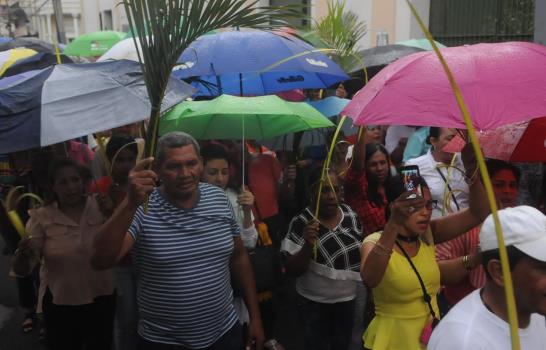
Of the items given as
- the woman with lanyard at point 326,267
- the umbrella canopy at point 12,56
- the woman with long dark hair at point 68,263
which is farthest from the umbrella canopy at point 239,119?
the umbrella canopy at point 12,56

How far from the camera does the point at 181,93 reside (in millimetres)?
3617

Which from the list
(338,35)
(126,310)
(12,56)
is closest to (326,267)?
(126,310)

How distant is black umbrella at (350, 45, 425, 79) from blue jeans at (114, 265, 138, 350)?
410cm

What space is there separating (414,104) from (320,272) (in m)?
1.49

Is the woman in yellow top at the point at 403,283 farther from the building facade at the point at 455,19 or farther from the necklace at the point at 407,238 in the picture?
the building facade at the point at 455,19

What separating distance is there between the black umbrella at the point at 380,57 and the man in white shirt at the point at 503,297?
17.6ft

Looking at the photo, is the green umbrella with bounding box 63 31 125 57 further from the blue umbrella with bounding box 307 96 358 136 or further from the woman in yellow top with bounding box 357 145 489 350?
the woman in yellow top with bounding box 357 145 489 350

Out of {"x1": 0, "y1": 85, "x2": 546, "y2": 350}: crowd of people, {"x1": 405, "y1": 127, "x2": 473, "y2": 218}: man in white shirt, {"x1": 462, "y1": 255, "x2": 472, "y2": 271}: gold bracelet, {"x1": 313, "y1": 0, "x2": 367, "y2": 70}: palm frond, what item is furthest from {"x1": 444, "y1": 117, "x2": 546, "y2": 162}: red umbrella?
{"x1": 313, "y1": 0, "x2": 367, "y2": 70}: palm frond

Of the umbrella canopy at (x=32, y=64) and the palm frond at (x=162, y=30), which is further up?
the palm frond at (x=162, y=30)

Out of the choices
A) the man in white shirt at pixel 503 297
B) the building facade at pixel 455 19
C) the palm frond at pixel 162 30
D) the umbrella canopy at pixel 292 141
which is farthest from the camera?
the building facade at pixel 455 19

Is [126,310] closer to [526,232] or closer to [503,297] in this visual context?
[503,297]

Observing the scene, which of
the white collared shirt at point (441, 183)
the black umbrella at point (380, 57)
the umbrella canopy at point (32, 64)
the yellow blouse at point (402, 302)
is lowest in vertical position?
the yellow blouse at point (402, 302)

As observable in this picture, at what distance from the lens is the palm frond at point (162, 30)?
262 cm

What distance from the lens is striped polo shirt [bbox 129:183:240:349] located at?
2.88 meters
